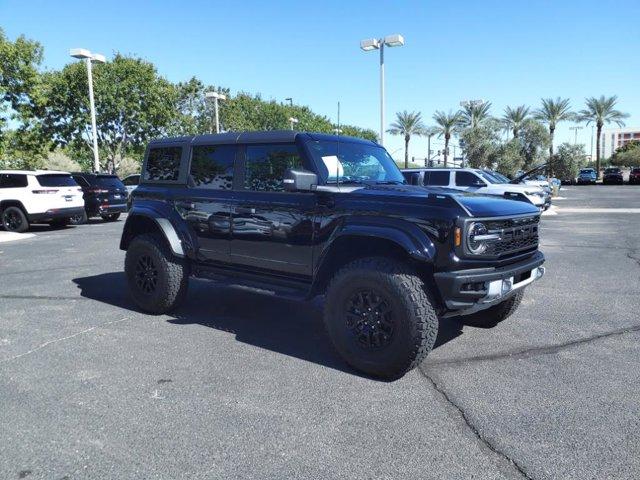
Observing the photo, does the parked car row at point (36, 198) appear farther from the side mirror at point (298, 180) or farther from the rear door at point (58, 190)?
the side mirror at point (298, 180)

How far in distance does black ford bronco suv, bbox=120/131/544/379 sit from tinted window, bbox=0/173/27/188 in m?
10.3

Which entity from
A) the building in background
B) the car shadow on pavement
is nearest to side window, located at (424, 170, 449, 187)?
the car shadow on pavement

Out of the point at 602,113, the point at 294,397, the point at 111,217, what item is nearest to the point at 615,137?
the point at 602,113

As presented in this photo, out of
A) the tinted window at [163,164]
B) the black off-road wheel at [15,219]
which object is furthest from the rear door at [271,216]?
the black off-road wheel at [15,219]

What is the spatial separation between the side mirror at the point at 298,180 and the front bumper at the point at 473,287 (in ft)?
4.20

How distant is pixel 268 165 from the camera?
4770 mm

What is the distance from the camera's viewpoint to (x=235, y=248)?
4.96 m

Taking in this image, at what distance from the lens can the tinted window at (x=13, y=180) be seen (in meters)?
14.1

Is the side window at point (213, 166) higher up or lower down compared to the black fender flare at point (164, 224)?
higher up

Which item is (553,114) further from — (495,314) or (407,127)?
(495,314)

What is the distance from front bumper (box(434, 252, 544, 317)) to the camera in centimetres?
360

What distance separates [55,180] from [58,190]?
333 mm

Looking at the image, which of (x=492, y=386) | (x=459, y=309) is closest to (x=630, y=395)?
(x=492, y=386)

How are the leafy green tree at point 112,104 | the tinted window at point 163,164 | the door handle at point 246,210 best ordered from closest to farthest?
the door handle at point 246,210 < the tinted window at point 163,164 < the leafy green tree at point 112,104
